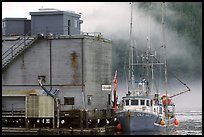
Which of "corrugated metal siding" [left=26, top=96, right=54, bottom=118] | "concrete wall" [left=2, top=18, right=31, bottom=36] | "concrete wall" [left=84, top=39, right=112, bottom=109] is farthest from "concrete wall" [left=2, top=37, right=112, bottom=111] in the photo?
"concrete wall" [left=2, top=18, right=31, bottom=36]

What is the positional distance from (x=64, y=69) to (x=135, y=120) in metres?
9.09

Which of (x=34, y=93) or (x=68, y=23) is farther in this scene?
(x=68, y=23)

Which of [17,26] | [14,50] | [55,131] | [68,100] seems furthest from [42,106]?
[17,26]

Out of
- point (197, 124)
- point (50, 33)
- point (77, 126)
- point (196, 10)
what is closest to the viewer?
point (77, 126)

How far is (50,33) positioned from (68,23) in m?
3.02

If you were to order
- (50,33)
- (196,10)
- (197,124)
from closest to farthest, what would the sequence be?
(50,33), (197,124), (196,10)

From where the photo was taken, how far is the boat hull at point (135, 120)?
91.4 metres

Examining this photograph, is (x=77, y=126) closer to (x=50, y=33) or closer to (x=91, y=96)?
(x=91, y=96)

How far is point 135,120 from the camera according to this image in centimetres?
9150

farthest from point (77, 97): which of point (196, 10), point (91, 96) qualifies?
point (196, 10)

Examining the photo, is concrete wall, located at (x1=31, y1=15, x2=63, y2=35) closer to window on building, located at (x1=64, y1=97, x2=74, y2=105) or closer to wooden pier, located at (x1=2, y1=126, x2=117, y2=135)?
window on building, located at (x1=64, y1=97, x2=74, y2=105)

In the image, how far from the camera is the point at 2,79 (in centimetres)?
9456

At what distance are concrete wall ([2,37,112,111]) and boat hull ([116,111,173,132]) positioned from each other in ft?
11.4

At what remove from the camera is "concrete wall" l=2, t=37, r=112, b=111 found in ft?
300
